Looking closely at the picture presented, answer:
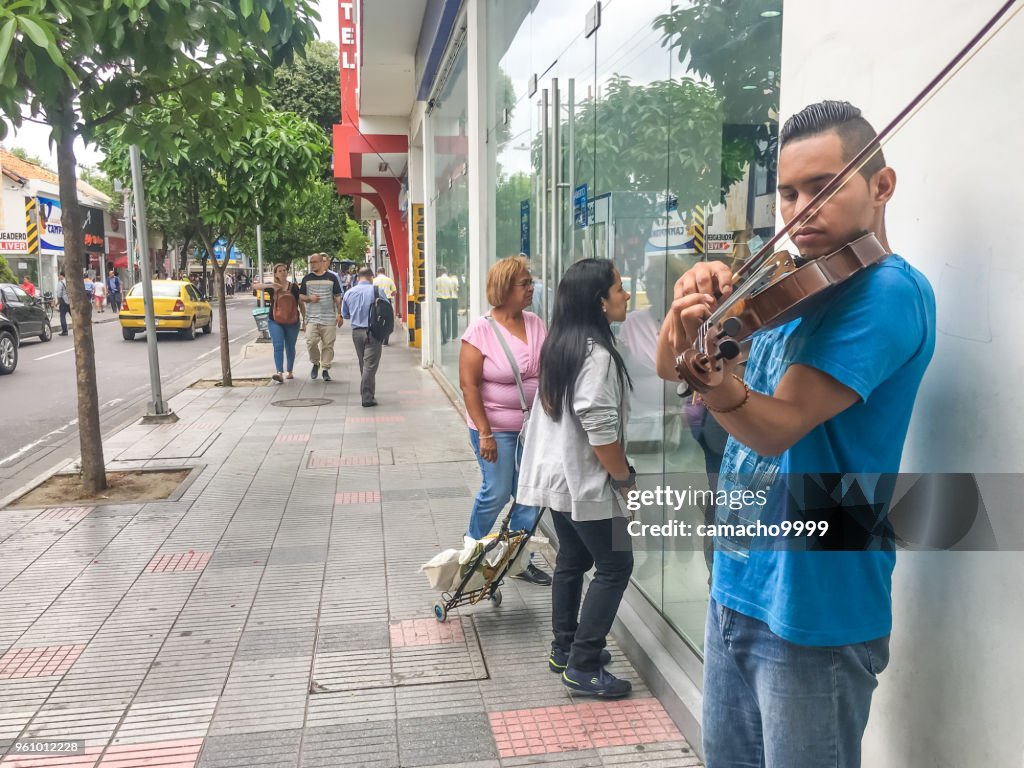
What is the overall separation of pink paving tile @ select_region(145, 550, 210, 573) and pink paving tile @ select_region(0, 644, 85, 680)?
3.17ft

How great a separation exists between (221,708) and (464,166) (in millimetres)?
7076

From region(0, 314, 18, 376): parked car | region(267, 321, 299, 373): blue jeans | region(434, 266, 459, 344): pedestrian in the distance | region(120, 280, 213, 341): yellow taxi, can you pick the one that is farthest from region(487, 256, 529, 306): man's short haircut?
region(120, 280, 213, 341): yellow taxi

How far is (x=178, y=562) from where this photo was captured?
4.82 meters

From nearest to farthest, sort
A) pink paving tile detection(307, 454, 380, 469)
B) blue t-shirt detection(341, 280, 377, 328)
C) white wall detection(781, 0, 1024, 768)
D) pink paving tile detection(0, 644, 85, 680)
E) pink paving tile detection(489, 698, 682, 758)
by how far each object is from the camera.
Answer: white wall detection(781, 0, 1024, 768) → pink paving tile detection(489, 698, 682, 758) → pink paving tile detection(0, 644, 85, 680) → pink paving tile detection(307, 454, 380, 469) → blue t-shirt detection(341, 280, 377, 328)

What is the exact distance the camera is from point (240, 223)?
1204 cm

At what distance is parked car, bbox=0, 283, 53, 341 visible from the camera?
17.9 metres

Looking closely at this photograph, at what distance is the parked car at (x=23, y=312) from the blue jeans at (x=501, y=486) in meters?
16.6

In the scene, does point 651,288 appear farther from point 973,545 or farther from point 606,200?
point 973,545

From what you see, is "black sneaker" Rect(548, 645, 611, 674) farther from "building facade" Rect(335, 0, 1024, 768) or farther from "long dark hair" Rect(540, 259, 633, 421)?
"long dark hair" Rect(540, 259, 633, 421)

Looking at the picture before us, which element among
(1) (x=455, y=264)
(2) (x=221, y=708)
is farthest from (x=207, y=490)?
(1) (x=455, y=264)

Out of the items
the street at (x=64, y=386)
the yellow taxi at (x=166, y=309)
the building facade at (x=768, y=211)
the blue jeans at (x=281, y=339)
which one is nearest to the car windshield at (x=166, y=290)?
the yellow taxi at (x=166, y=309)

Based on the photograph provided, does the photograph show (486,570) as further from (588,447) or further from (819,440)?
(819,440)

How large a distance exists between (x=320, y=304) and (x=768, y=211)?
10.1 metres

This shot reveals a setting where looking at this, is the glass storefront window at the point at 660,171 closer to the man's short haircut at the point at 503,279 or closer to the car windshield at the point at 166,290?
the man's short haircut at the point at 503,279
